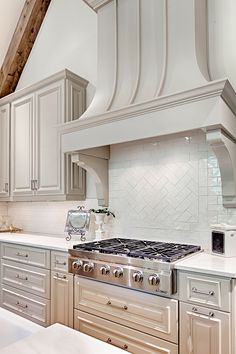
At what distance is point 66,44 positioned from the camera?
347cm

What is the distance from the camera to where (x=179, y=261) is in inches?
75.4

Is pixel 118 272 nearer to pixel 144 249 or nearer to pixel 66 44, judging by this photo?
pixel 144 249

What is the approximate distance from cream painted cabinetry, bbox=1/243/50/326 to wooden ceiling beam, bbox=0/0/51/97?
2281 millimetres

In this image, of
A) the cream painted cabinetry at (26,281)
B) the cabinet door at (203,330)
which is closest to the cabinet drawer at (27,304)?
the cream painted cabinetry at (26,281)

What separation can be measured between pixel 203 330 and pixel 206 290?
23 centimetres

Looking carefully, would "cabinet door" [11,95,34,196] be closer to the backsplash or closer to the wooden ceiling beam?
the wooden ceiling beam

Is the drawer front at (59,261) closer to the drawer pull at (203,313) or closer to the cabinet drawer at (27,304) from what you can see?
the cabinet drawer at (27,304)

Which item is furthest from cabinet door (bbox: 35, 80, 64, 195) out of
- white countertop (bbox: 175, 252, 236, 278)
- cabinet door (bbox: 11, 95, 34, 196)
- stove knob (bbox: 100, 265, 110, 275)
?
white countertop (bbox: 175, 252, 236, 278)

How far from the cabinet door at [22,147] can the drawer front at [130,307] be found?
1465mm

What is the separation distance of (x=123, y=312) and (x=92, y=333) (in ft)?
1.23

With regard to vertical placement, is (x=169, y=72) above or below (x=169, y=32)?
below

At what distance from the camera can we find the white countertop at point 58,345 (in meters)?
1.17

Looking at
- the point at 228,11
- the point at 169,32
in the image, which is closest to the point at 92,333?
the point at 169,32

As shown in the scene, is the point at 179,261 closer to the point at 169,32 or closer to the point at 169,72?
the point at 169,72
